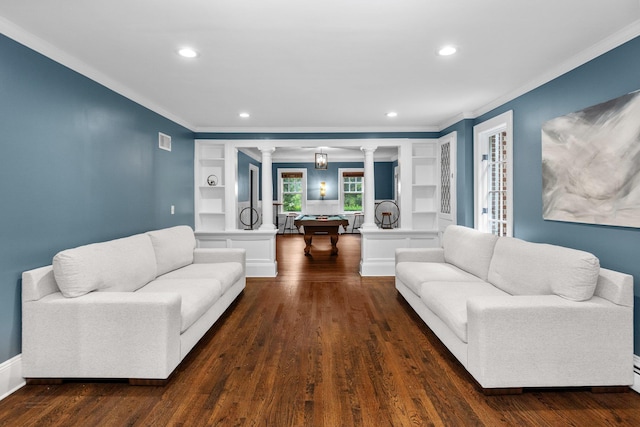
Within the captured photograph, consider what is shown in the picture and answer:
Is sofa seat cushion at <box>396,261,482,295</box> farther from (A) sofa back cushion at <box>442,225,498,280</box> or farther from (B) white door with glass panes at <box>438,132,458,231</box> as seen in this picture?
(B) white door with glass panes at <box>438,132,458,231</box>

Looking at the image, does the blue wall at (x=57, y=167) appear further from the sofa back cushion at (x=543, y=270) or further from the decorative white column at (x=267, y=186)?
the sofa back cushion at (x=543, y=270)

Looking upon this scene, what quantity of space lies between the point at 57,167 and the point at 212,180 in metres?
3.14

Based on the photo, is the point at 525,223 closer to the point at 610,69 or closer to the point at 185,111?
the point at 610,69

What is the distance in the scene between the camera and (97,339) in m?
2.38

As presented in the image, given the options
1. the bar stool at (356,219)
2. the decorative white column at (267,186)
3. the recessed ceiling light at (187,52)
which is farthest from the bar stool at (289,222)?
the recessed ceiling light at (187,52)

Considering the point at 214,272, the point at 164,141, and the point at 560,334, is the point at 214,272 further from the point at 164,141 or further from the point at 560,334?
the point at 560,334

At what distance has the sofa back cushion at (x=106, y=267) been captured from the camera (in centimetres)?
246

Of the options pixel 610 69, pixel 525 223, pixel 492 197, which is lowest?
pixel 525 223

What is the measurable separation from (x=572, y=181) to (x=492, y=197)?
1658 millimetres

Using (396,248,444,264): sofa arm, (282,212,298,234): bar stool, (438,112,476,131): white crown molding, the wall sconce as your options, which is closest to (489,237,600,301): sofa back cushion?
(396,248,444,264): sofa arm

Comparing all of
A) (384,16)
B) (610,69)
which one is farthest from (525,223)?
(384,16)

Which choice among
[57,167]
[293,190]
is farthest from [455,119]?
[293,190]

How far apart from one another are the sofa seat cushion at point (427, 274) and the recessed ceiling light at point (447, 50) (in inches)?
81.4

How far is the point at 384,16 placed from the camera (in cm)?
224
